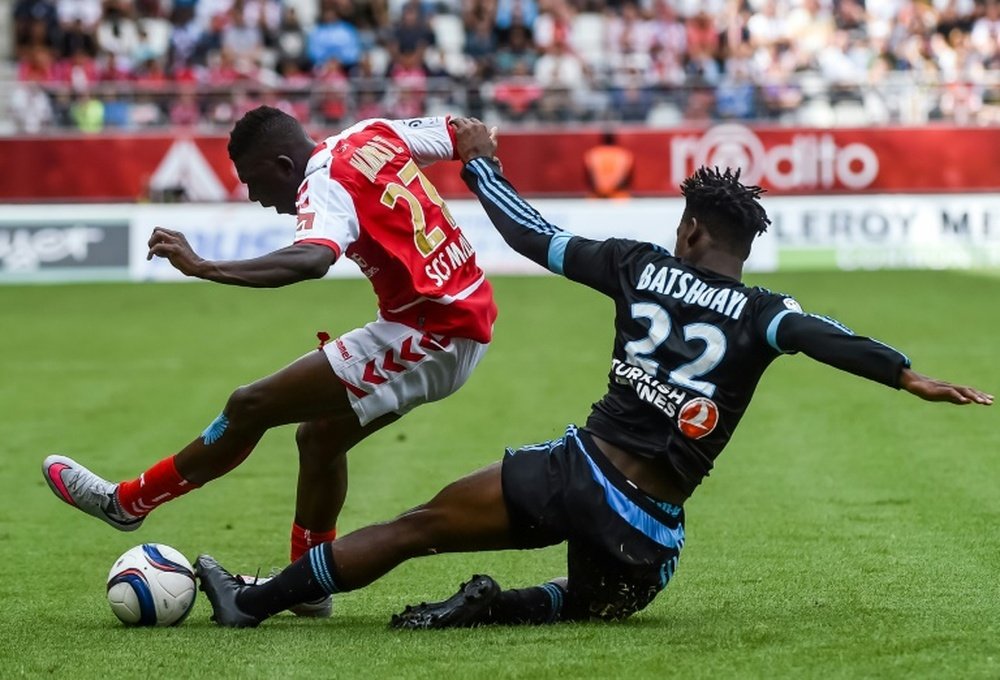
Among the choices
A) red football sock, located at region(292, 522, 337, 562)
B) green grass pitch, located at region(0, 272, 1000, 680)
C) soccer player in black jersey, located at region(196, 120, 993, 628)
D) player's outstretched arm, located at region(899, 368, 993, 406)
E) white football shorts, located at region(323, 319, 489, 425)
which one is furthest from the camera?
red football sock, located at region(292, 522, 337, 562)

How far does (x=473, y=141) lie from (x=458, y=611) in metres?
1.94

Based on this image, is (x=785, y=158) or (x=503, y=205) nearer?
(x=503, y=205)

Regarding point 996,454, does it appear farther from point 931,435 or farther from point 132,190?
point 132,190

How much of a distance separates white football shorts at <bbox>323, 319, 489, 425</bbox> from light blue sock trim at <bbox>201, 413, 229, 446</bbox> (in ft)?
1.60

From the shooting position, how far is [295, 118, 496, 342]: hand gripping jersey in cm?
648

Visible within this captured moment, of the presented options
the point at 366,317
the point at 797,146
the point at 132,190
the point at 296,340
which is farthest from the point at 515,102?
the point at 296,340

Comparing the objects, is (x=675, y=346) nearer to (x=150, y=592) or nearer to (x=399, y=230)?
(x=399, y=230)

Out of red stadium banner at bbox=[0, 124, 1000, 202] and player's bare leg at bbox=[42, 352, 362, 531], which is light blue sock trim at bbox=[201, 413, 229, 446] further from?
red stadium banner at bbox=[0, 124, 1000, 202]

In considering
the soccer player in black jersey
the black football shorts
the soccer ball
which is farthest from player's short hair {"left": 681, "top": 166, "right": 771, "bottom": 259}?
the soccer ball

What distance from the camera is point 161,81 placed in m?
26.8

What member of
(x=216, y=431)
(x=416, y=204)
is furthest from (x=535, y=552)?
(x=416, y=204)

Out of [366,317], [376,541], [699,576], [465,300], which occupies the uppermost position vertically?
[465,300]

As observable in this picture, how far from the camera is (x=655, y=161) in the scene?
25.7 metres

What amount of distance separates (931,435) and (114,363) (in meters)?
8.38
